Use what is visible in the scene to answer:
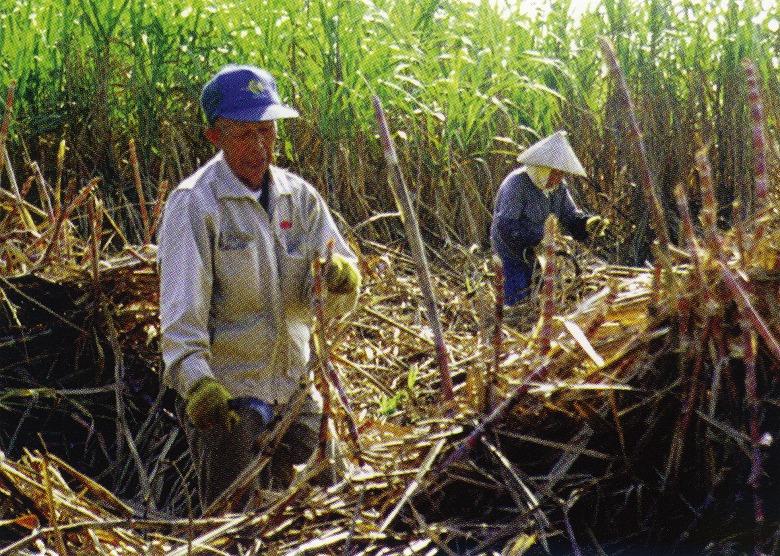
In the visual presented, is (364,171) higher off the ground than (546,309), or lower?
lower

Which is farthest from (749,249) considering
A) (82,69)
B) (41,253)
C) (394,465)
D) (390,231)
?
(82,69)

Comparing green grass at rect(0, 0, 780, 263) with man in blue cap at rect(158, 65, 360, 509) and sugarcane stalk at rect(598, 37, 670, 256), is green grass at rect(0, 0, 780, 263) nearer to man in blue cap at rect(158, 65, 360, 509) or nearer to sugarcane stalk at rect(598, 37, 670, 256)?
man in blue cap at rect(158, 65, 360, 509)

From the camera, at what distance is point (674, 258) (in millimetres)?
2662

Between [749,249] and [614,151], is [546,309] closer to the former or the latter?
[749,249]

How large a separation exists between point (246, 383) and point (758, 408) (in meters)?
1.33

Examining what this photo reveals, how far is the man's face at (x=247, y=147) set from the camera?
3.14m

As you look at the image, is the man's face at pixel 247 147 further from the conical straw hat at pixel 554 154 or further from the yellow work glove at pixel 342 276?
the conical straw hat at pixel 554 154

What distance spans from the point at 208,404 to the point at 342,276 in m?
0.51

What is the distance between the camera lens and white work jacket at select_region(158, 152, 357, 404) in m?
2.99

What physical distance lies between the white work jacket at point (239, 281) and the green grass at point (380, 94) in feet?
9.61

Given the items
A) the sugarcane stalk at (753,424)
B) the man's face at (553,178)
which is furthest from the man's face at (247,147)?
the man's face at (553,178)

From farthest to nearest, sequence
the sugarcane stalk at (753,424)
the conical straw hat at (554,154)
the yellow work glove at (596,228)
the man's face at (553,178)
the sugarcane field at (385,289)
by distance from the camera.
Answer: the yellow work glove at (596,228) < the man's face at (553,178) < the conical straw hat at (554,154) < the sugarcane field at (385,289) < the sugarcane stalk at (753,424)

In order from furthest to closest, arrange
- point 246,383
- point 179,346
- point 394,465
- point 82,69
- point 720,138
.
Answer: point 720,138 < point 82,69 < point 246,383 < point 179,346 < point 394,465

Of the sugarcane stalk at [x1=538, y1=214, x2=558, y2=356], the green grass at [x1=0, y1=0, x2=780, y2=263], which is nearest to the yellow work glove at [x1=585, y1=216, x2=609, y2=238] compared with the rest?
the green grass at [x1=0, y1=0, x2=780, y2=263]
